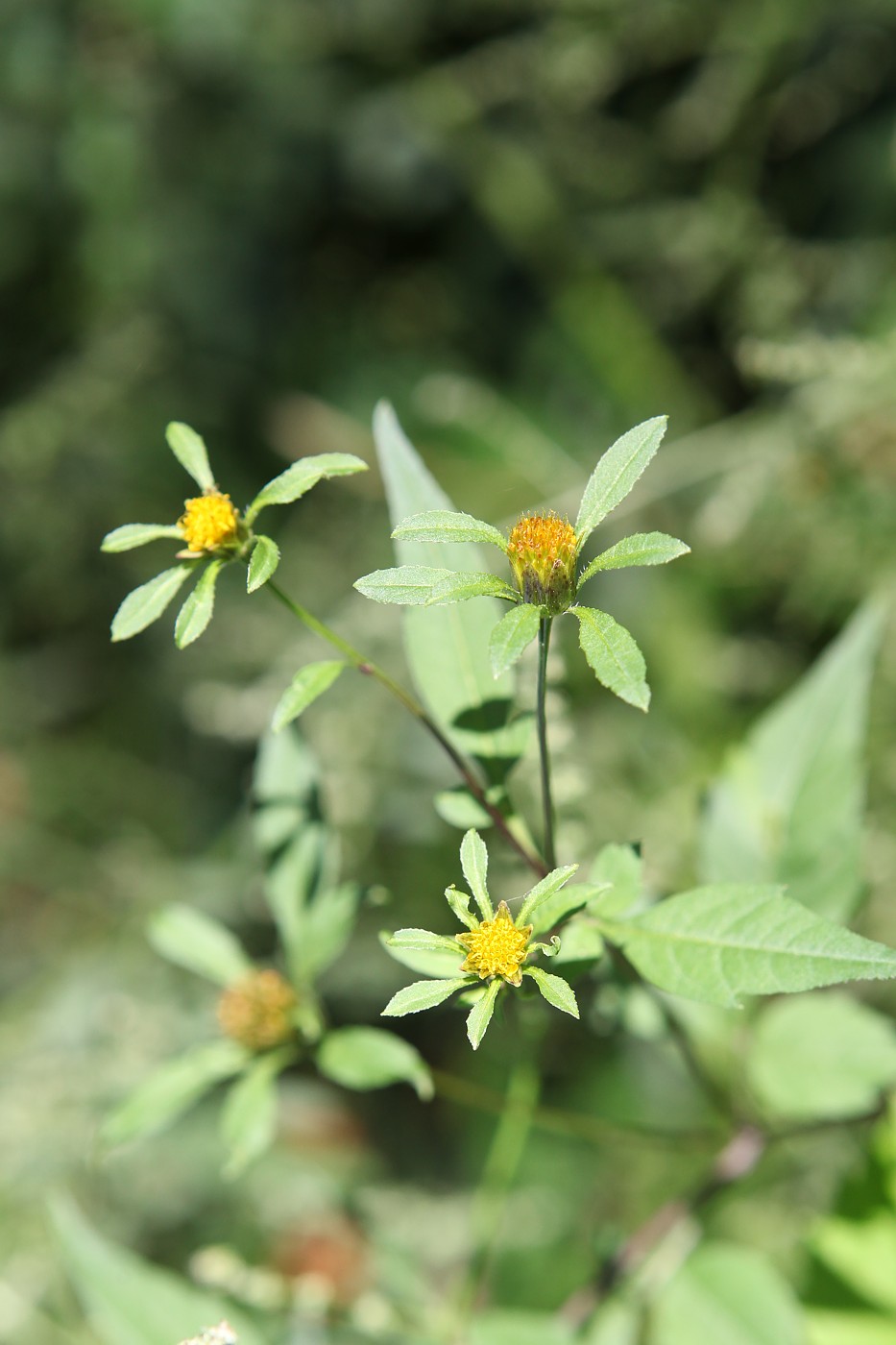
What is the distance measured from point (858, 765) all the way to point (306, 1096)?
1.04 meters

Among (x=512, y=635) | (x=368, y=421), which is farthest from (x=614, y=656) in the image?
(x=368, y=421)

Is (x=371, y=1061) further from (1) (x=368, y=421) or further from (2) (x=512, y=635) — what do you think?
(1) (x=368, y=421)

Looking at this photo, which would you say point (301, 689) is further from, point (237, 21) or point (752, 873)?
point (237, 21)

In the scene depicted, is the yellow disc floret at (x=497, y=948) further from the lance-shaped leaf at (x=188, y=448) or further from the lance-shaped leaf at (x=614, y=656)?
the lance-shaped leaf at (x=188, y=448)

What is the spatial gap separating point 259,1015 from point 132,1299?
240 mm

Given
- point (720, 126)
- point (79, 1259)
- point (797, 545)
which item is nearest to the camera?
point (79, 1259)

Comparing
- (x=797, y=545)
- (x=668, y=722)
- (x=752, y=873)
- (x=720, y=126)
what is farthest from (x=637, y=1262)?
(x=720, y=126)

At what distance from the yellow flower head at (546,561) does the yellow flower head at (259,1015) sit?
1.39 feet

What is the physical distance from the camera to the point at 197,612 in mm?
596

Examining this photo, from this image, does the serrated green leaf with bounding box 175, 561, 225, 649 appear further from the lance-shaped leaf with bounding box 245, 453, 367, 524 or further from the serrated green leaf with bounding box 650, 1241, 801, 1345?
the serrated green leaf with bounding box 650, 1241, 801, 1345

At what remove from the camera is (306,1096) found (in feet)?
5.37

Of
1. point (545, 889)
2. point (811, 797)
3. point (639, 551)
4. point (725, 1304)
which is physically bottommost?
point (725, 1304)

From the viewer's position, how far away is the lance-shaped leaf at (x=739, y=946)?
55 centimetres

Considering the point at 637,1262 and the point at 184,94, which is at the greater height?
the point at 184,94
